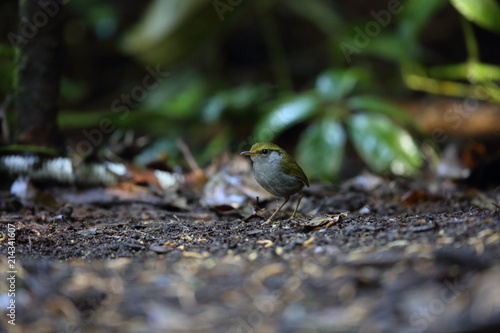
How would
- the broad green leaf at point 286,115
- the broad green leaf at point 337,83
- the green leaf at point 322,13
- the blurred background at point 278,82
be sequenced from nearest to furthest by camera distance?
the blurred background at point 278,82
the broad green leaf at point 286,115
the broad green leaf at point 337,83
the green leaf at point 322,13

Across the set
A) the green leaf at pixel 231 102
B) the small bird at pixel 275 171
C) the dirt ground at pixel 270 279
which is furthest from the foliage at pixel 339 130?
the dirt ground at pixel 270 279

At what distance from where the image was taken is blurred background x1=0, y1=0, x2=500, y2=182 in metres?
5.09

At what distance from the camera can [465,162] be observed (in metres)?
4.93

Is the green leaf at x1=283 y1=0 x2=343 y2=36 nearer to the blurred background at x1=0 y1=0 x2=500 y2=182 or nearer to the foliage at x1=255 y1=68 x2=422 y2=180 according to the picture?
the blurred background at x1=0 y1=0 x2=500 y2=182

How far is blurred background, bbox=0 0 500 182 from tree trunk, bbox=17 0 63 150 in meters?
0.07

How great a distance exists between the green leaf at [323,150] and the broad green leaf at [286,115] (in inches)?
7.2

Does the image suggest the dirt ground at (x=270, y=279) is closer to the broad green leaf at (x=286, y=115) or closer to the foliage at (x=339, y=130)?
the foliage at (x=339, y=130)

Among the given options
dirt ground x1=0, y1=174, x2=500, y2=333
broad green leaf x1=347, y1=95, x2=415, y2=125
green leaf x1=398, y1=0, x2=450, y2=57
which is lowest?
dirt ground x1=0, y1=174, x2=500, y2=333

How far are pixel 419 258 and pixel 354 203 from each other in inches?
77.2

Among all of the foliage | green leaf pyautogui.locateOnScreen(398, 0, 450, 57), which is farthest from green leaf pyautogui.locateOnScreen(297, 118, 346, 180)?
green leaf pyautogui.locateOnScreen(398, 0, 450, 57)

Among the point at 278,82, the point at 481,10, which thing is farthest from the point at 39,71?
the point at 278,82

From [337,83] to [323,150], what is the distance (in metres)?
0.88

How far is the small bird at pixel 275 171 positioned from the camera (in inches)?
129

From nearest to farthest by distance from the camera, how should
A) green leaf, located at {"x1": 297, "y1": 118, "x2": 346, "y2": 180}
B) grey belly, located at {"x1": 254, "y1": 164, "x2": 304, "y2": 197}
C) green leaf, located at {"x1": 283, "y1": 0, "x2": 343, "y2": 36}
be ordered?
grey belly, located at {"x1": 254, "y1": 164, "x2": 304, "y2": 197}, green leaf, located at {"x1": 297, "y1": 118, "x2": 346, "y2": 180}, green leaf, located at {"x1": 283, "y1": 0, "x2": 343, "y2": 36}
